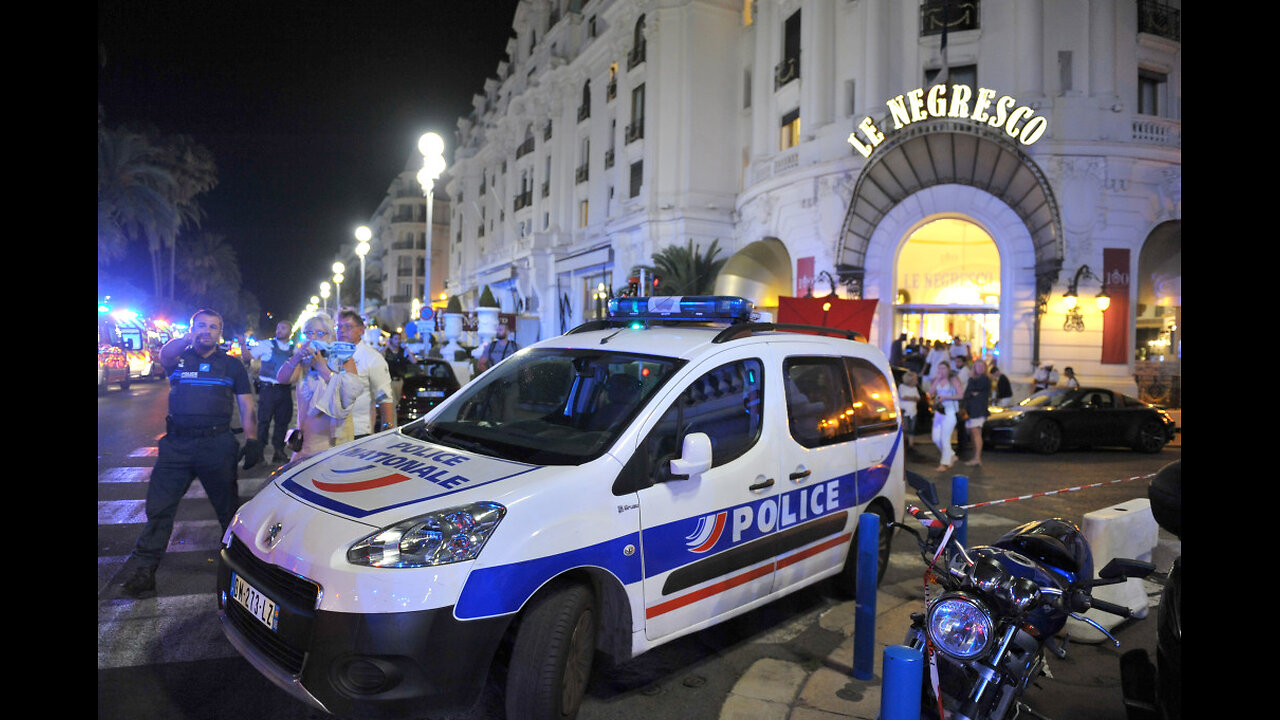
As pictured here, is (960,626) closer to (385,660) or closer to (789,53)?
(385,660)

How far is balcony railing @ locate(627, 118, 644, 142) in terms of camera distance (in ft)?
95.9

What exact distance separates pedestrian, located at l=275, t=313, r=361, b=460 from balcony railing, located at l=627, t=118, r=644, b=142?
81.0 feet

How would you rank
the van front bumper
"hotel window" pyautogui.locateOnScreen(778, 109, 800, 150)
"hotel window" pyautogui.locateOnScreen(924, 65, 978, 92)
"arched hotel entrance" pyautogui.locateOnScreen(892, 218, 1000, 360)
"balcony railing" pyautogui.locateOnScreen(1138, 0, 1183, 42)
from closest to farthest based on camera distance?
the van front bumper → "balcony railing" pyautogui.locateOnScreen(1138, 0, 1183, 42) → "hotel window" pyautogui.locateOnScreen(924, 65, 978, 92) → "arched hotel entrance" pyautogui.locateOnScreen(892, 218, 1000, 360) → "hotel window" pyautogui.locateOnScreen(778, 109, 800, 150)

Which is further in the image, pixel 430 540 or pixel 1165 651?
pixel 430 540

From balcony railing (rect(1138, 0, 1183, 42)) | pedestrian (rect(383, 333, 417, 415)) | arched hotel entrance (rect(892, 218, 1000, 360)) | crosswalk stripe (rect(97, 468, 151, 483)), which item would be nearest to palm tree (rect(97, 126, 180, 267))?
pedestrian (rect(383, 333, 417, 415))

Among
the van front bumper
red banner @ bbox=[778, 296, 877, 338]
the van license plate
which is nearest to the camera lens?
the van front bumper

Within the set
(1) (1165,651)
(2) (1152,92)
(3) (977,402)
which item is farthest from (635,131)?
(1) (1165,651)

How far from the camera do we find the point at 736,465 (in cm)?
396

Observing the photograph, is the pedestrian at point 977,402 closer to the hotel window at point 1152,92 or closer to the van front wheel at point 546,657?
the van front wheel at point 546,657

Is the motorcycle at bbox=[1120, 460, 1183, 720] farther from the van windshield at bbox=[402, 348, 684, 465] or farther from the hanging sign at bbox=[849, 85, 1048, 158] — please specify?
the hanging sign at bbox=[849, 85, 1048, 158]

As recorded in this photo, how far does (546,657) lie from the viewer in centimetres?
303

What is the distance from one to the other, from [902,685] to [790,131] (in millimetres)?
22886
